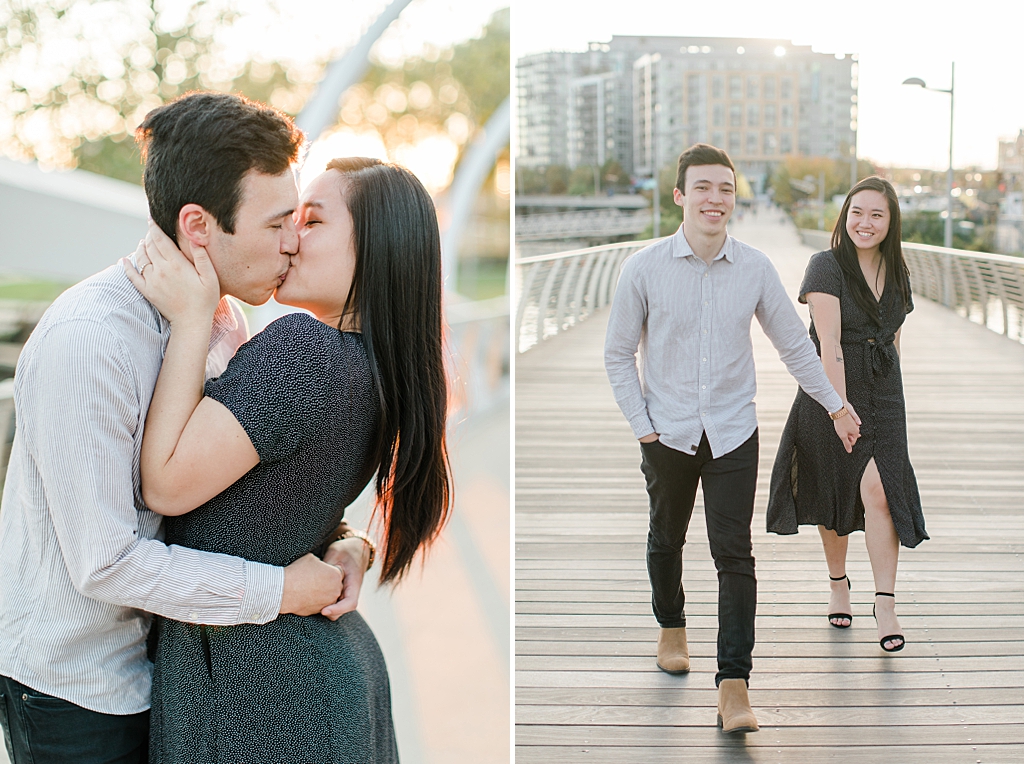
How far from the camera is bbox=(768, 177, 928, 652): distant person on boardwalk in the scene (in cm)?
Result: 238

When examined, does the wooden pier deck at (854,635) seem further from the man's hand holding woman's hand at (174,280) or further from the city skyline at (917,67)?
the man's hand holding woman's hand at (174,280)

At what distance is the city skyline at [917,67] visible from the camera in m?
2.54

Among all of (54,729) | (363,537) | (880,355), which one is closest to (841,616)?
(880,355)

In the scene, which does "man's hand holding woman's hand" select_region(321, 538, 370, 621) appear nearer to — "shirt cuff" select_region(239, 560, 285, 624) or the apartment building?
"shirt cuff" select_region(239, 560, 285, 624)

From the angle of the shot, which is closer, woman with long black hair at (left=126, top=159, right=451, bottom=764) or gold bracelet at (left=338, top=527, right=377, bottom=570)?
woman with long black hair at (left=126, top=159, right=451, bottom=764)

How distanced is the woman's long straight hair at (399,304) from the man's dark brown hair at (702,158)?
1.06 metres

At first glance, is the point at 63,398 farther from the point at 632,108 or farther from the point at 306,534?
the point at 632,108

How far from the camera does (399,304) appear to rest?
1527mm

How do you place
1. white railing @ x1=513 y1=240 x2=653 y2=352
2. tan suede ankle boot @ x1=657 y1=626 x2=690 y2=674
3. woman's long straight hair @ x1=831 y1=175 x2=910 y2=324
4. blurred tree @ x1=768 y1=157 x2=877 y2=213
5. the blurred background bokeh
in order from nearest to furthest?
woman's long straight hair @ x1=831 y1=175 x2=910 y2=324
blurred tree @ x1=768 y1=157 x2=877 y2=213
tan suede ankle boot @ x1=657 y1=626 x2=690 y2=674
white railing @ x1=513 y1=240 x2=653 y2=352
the blurred background bokeh

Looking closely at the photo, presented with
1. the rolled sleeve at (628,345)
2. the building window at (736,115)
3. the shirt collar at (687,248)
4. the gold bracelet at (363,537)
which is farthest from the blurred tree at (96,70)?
the gold bracelet at (363,537)

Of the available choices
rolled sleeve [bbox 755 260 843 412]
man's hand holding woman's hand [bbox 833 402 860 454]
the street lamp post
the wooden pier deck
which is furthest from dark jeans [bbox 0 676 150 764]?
the street lamp post

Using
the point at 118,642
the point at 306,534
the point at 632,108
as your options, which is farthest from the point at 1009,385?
the point at 118,642

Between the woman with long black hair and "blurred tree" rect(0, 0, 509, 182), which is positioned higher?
"blurred tree" rect(0, 0, 509, 182)

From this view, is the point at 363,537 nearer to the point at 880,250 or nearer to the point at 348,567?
the point at 348,567
